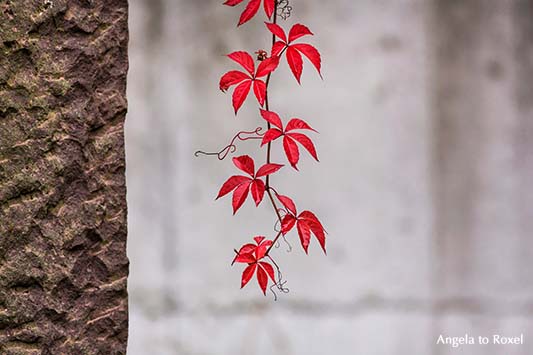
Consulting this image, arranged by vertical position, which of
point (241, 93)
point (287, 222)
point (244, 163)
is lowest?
point (287, 222)

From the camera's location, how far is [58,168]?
4.72 ft

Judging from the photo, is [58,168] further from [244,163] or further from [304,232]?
[304,232]

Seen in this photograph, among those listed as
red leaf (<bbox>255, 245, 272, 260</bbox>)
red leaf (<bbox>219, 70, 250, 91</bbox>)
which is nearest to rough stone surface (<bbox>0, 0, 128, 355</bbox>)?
red leaf (<bbox>219, 70, 250, 91</bbox>)

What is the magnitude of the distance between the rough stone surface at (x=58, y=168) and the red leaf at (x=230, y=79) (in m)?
0.21

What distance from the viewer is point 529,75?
2822mm

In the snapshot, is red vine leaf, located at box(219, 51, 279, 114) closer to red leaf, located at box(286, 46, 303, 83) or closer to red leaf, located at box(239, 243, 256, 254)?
red leaf, located at box(286, 46, 303, 83)

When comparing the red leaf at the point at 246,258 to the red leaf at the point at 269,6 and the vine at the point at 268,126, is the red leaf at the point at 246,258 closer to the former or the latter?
the vine at the point at 268,126

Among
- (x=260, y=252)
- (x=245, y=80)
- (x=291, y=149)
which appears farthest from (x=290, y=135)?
(x=260, y=252)

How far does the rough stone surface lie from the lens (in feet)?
4.69

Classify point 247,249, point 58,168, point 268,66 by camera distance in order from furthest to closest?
1. point 247,249
2. point 268,66
3. point 58,168

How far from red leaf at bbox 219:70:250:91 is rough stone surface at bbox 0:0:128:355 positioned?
207mm

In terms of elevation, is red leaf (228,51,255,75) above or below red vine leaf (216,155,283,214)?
above

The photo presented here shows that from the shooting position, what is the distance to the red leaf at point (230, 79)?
162 cm

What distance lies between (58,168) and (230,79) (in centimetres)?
38
